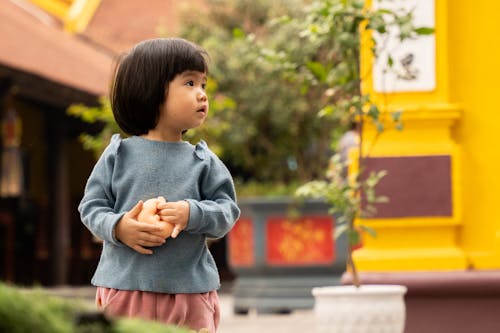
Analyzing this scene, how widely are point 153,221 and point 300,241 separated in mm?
8491

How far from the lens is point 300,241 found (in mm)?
10852

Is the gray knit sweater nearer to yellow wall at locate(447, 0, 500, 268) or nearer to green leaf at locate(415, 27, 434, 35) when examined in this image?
green leaf at locate(415, 27, 434, 35)

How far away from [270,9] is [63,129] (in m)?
3.85

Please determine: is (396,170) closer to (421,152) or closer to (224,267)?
(421,152)

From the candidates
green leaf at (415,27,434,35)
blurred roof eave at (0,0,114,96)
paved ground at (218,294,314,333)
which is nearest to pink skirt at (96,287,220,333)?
green leaf at (415,27,434,35)

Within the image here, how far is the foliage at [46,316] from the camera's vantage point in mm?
953

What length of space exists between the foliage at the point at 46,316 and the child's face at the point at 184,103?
150cm

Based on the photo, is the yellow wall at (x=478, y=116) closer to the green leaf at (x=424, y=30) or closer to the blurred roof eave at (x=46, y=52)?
the green leaf at (x=424, y=30)

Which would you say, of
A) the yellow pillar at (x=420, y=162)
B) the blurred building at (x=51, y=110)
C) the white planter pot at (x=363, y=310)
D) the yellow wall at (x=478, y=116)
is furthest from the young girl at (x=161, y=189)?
the blurred building at (x=51, y=110)

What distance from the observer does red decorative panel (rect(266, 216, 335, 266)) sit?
10.8 metres

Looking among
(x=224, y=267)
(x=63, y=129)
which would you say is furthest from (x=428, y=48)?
(x=224, y=267)

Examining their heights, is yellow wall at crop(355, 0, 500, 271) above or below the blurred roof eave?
below

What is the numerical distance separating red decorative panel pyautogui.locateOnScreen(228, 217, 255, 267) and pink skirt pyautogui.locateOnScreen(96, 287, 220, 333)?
323 inches

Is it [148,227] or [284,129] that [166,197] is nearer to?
[148,227]
